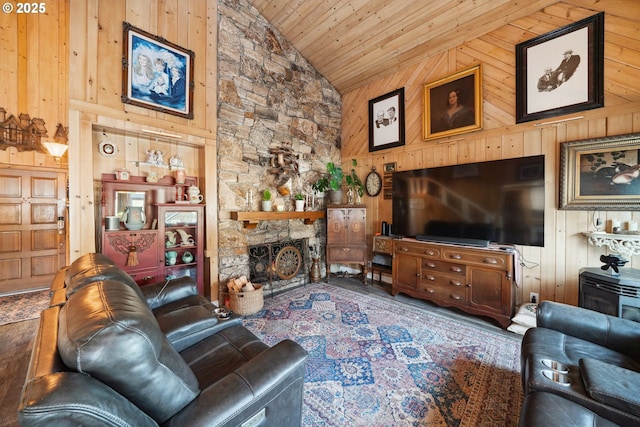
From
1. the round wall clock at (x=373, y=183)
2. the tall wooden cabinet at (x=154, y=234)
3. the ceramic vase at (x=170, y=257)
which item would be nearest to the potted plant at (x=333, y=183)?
the round wall clock at (x=373, y=183)

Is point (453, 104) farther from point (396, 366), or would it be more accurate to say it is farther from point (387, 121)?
point (396, 366)

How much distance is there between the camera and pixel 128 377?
75cm

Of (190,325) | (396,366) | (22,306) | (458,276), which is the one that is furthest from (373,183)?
(22,306)

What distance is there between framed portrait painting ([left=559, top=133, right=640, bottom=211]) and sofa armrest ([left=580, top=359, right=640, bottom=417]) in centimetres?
199

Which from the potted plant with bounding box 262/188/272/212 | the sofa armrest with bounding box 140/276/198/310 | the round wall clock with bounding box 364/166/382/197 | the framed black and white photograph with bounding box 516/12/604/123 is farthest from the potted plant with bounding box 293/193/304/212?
the framed black and white photograph with bounding box 516/12/604/123

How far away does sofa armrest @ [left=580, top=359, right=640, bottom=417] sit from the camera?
0.98m

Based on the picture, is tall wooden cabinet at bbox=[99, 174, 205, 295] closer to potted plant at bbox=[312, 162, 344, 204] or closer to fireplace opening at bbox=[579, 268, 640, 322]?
potted plant at bbox=[312, 162, 344, 204]

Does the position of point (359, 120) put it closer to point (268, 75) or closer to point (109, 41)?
point (268, 75)

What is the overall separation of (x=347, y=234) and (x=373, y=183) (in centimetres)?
106

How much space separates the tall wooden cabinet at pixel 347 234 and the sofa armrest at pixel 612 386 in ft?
9.49

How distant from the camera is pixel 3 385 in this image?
73.5 inches

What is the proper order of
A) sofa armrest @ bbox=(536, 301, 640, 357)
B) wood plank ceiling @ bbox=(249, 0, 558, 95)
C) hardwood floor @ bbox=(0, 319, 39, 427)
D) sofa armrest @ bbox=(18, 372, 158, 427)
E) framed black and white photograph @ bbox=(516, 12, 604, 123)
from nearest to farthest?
sofa armrest @ bbox=(18, 372, 158, 427) → sofa armrest @ bbox=(536, 301, 640, 357) → hardwood floor @ bbox=(0, 319, 39, 427) → framed black and white photograph @ bbox=(516, 12, 604, 123) → wood plank ceiling @ bbox=(249, 0, 558, 95)

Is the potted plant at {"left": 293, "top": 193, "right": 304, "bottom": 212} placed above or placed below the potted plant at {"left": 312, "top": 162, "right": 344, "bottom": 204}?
below

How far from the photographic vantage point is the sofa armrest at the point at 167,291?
198 cm
